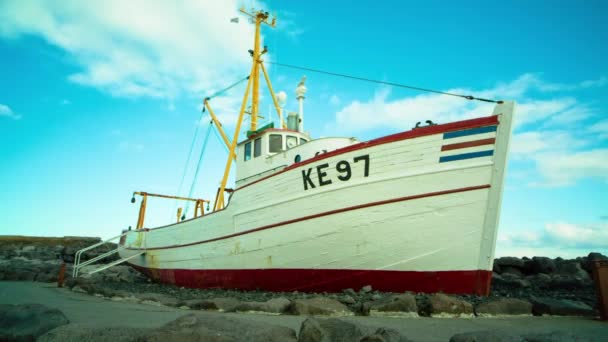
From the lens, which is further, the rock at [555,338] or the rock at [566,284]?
the rock at [566,284]

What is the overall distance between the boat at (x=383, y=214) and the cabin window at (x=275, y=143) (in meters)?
1.55

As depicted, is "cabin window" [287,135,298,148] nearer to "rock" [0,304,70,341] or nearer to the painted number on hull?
the painted number on hull

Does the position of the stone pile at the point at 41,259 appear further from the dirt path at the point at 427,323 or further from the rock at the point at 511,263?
the rock at the point at 511,263

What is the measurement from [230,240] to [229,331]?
729 cm

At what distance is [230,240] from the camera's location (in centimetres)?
1055

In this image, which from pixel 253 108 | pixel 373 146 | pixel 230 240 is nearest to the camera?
pixel 373 146

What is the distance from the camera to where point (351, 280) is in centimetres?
815

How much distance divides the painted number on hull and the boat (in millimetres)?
23

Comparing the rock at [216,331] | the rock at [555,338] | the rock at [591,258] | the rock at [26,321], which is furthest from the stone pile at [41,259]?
the rock at [591,258]

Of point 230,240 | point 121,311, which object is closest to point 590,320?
point 121,311

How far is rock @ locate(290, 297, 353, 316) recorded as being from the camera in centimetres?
582

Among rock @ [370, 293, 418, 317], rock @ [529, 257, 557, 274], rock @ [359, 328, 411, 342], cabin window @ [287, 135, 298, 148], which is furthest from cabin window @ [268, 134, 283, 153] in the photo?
rock @ [529, 257, 557, 274]

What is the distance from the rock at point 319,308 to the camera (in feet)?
19.1

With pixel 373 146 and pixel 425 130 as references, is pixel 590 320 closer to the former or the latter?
pixel 425 130
